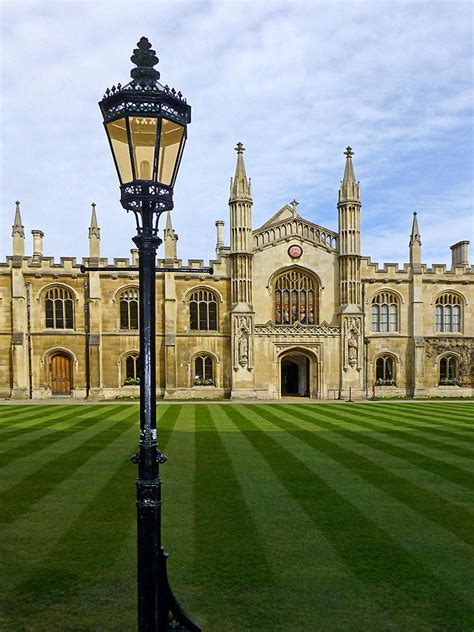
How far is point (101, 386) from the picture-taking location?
34.5 metres

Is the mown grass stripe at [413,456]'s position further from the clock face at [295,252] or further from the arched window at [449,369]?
the arched window at [449,369]

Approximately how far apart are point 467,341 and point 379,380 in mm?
7439

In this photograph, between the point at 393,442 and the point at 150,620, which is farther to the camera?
the point at 393,442

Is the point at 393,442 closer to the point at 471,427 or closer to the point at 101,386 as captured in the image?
the point at 471,427

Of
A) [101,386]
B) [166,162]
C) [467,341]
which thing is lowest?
[101,386]

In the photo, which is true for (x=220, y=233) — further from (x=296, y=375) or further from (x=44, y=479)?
(x=44, y=479)

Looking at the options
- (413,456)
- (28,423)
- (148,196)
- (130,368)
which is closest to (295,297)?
(130,368)

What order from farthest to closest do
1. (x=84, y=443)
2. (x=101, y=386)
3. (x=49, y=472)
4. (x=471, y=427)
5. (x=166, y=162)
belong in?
(x=101, y=386)
(x=471, y=427)
(x=84, y=443)
(x=49, y=472)
(x=166, y=162)

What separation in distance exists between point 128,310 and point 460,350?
24530mm

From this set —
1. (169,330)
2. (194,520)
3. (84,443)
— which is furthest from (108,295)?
(194,520)

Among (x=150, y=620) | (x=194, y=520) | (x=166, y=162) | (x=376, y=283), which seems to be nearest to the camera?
(x=150, y=620)

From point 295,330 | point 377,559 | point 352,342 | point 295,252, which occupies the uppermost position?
point 295,252

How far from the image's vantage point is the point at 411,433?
54.9ft

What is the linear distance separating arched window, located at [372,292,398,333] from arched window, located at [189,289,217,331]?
11785 millimetres
